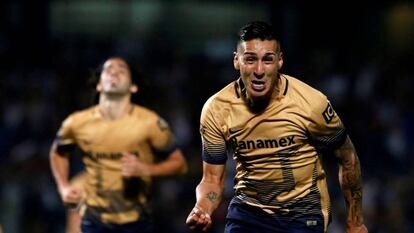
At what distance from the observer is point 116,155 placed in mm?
6836

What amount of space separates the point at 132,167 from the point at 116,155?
0.36 m

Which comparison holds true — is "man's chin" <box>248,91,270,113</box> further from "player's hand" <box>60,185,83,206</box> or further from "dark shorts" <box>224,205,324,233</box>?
"player's hand" <box>60,185,83,206</box>

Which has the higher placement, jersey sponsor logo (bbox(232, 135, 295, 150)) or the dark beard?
the dark beard

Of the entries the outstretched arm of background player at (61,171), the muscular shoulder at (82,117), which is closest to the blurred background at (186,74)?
the muscular shoulder at (82,117)

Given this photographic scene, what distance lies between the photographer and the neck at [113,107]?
23.1 feet

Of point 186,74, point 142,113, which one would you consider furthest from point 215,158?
point 186,74

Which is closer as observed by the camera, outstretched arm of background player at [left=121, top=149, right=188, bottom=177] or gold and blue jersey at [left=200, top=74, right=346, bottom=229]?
gold and blue jersey at [left=200, top=74, right=346, bottom=229]

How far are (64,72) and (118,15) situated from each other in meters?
3.56

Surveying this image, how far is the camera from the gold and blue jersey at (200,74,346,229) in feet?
16.3

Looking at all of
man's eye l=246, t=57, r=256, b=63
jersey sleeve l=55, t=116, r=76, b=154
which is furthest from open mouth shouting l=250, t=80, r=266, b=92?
jersey sleeve l=55, t=116, r=76, b=154

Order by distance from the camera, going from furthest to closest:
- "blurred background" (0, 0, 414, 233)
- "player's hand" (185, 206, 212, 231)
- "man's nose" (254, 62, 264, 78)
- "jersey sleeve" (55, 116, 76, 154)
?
"blurred background" (0, 0, 414, 233) → "jersey sleeve" (55, 116, 76, 154) → "man's nose" (254, 62, 264, 78) → "player's hand" (185, 206, 212, 231)

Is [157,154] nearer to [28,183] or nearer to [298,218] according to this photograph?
[298,218]

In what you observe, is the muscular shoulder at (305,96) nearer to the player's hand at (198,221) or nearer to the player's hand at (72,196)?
the player's hand at (198,221)

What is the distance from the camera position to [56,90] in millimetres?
12312
